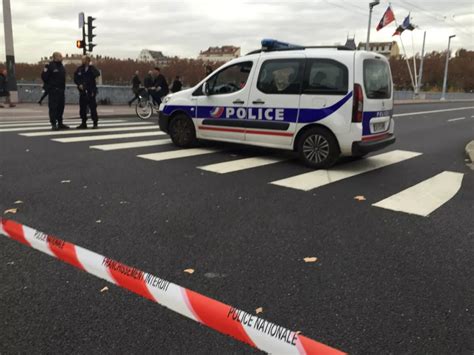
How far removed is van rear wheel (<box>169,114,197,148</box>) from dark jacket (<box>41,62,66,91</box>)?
371 cm

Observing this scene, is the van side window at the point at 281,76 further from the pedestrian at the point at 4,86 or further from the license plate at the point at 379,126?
the pedestrian at the point at 4,86

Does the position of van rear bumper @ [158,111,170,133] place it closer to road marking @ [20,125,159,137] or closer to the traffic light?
road marking @ [20,125,159,137]

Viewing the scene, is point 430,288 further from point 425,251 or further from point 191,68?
point 191,68

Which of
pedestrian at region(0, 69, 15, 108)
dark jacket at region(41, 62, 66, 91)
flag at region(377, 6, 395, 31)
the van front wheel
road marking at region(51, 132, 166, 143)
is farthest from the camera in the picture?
flag at region(377, 6, 395, 31)

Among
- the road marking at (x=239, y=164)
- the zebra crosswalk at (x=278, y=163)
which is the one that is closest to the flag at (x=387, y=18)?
the zebra crosswalk at (x=278, y=163)

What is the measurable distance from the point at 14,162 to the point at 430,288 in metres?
Result: 6.64

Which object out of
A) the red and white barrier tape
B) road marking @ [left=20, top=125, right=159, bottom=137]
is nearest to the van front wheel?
the red and white barrier tape

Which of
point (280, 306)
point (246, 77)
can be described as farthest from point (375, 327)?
point (246, 77)

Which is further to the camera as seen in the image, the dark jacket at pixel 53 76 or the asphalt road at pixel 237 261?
the dark jacket at pixel 53 76

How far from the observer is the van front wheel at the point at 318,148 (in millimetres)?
7207

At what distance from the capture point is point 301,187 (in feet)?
20.0

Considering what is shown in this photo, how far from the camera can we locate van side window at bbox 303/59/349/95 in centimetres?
693

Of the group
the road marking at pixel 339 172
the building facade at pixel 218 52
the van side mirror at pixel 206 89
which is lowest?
the road marking at pixel 339 172

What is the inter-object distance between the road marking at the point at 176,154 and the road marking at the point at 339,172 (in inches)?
96.0
